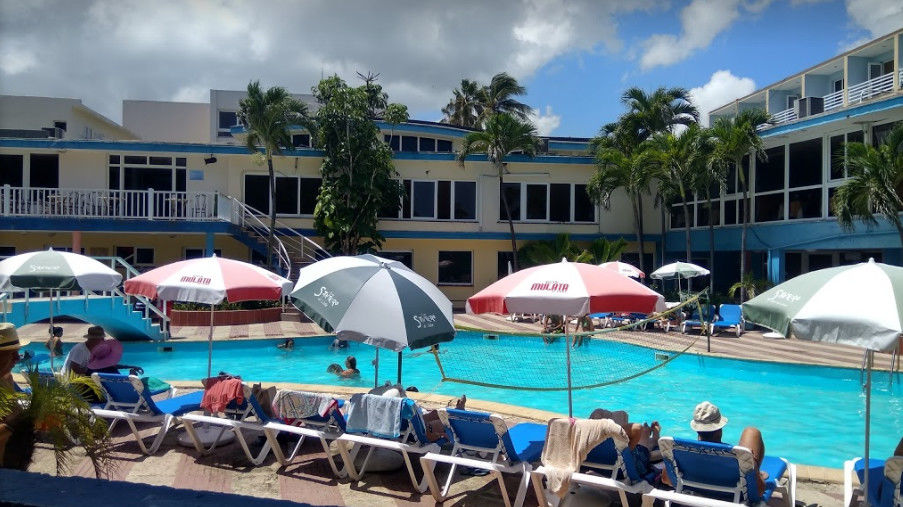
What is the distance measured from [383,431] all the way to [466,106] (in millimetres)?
39178

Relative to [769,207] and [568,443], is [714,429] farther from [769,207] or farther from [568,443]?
[769,207]

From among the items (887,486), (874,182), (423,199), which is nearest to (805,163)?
(874,182)

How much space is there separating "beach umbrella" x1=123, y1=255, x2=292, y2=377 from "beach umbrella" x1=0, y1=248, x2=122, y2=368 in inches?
47.6

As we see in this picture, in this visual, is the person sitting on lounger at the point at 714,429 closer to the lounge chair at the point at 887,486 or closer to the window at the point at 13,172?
the lounge chair at the point at 887,486

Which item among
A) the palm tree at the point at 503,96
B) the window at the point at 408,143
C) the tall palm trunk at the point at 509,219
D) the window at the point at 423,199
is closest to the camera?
the tall palm trunk at the point at 509,219

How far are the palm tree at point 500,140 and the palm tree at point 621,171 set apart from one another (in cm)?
265

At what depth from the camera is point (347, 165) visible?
23.5 metres

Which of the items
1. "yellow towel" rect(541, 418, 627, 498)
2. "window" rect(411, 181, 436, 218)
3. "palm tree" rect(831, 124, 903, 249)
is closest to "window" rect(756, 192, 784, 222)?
"palm tree" rect(831, 124, 903, 249)

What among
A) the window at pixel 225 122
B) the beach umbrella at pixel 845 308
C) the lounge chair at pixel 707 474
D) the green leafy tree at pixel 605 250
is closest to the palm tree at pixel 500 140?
the green leafy tree at pixel 605 250

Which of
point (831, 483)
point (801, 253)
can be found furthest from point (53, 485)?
point (801, 253)

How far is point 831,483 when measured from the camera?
19.5ft

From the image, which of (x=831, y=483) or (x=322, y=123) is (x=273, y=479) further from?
(x=322, y=123)

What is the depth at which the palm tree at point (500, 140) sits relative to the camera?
24156 mm

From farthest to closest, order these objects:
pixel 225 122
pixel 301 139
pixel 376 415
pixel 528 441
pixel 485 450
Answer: pixel 225 122 → pixel 301 139 → pixel 376 415 → pixel 528 441 → pixel 485 450
